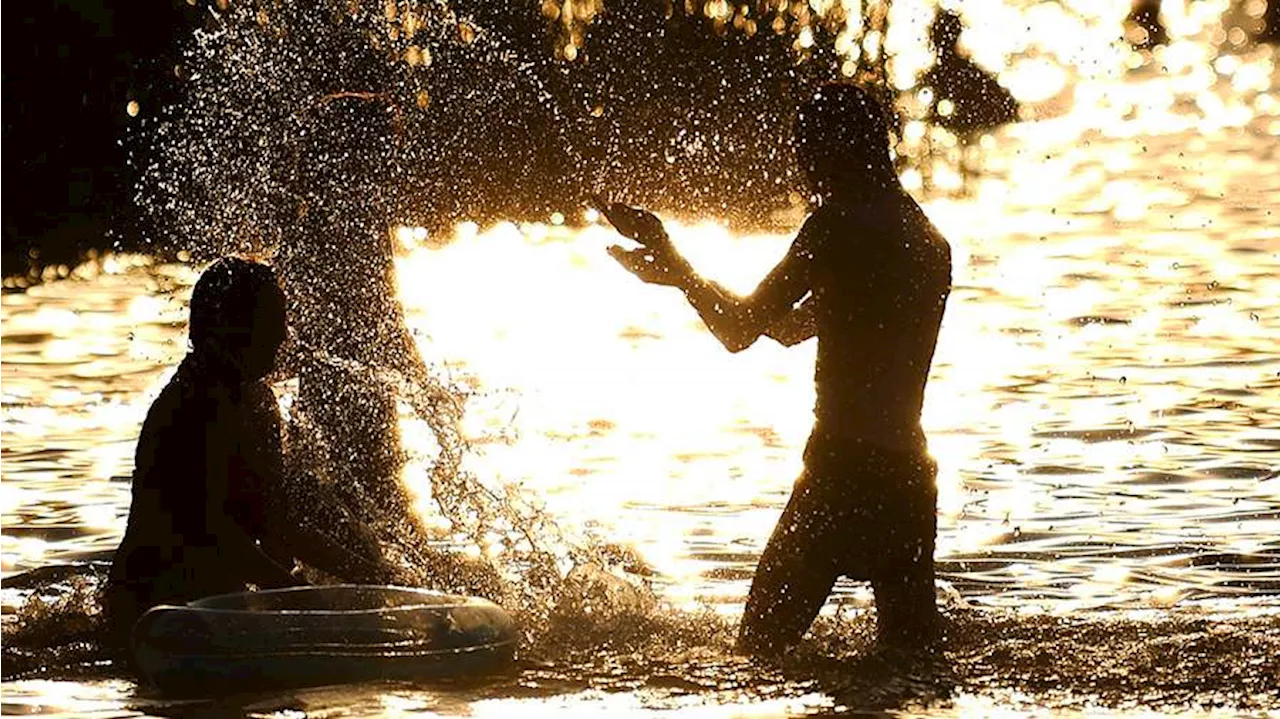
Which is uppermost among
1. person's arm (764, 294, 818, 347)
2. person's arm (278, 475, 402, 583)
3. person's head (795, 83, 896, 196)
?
person's head (795, 83, 896, 196)

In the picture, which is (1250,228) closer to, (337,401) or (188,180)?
(188,180)

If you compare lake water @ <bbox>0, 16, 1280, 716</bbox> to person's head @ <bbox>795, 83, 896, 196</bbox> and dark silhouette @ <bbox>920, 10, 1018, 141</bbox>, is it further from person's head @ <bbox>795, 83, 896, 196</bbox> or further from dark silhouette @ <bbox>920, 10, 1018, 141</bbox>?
dark silhouette @ <bbox>920, 10, 1018, 141</bbox>

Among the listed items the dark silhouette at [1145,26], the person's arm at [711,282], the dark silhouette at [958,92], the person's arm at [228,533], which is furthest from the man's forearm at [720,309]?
the dark silhouette at [1145,26]

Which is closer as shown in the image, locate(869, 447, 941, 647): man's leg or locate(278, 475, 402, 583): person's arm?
locate(869, 447, 941, 647): man's leg

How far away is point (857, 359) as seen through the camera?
29.7ft

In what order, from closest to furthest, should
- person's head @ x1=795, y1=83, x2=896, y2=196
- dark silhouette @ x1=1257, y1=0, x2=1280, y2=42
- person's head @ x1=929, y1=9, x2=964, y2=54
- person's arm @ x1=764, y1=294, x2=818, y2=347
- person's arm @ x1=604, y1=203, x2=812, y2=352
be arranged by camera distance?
person's head @ x1=795, y1=83, x2=896, y2=196 < person's arm @ x1=604, y1=203, x2=812, y2=352 < person's arm @ x1=764, y1=294, x2=818, y2=347 < person's head @ x1=929, y1=9, x2=964, y2=54 < dark silhouette @ x1=1257, y1=0, x2=1280, y2=42

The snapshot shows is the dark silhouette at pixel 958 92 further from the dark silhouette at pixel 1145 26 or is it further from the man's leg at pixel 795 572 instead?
the man's leg at pixel 795 572

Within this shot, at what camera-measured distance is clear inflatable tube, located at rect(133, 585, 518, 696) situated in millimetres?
9242

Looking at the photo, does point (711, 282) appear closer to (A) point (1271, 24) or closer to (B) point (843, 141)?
(B) point (843, 141)

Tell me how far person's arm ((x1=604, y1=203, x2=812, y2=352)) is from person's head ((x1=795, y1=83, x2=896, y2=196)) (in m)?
0.27

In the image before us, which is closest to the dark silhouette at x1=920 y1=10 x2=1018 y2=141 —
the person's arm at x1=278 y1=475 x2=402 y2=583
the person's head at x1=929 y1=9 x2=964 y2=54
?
the person's head at x1=929 y1=9 x2=964 y2=54

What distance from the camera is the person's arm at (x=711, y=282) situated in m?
9.17

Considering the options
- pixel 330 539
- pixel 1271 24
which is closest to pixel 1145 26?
pixel 1271 24

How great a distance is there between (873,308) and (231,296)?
2.22 m
